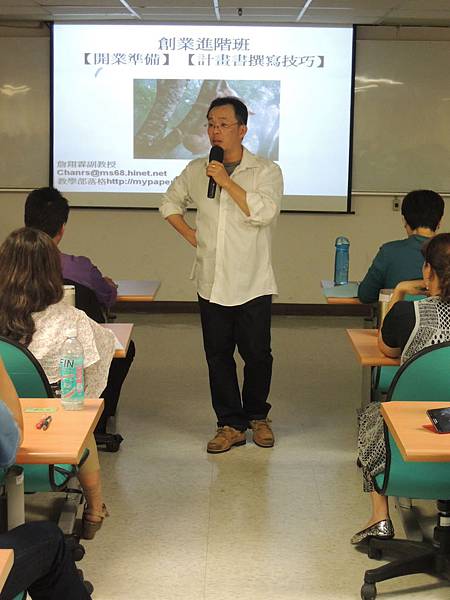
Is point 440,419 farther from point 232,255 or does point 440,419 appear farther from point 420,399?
point 232,255

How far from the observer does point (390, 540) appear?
10.7 feet

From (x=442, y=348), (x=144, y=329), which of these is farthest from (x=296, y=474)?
(x=144, y=329)

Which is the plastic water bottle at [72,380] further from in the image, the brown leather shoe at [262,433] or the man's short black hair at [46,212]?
the brown leather shoe at [262,433]

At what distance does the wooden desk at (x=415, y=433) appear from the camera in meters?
2.33

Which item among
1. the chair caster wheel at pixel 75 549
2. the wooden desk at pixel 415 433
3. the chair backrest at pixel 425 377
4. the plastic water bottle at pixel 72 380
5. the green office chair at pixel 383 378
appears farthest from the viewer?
the green office chair at pixel 383 378

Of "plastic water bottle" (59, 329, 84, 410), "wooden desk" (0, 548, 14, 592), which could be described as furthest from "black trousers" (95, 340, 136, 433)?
"wooden desk" (0, 548, 14, 592)

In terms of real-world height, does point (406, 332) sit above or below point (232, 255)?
below

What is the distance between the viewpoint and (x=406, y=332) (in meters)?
3.29

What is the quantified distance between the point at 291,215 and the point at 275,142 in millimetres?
649

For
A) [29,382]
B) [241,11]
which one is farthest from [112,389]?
[241,11]

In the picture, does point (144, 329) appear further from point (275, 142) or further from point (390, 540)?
point (390, 540)

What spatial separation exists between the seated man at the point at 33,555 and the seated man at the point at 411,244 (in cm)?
258

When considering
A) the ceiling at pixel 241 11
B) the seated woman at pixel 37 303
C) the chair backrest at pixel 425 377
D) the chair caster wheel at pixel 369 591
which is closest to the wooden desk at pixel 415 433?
the chair backrest at pixel 425 377

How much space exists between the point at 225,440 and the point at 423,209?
1464 mm
